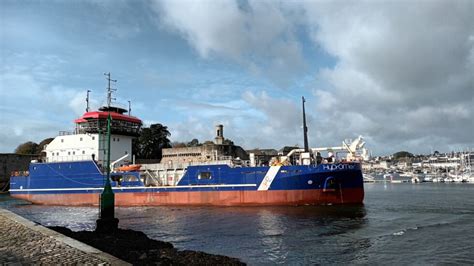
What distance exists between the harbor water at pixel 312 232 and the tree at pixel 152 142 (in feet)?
116

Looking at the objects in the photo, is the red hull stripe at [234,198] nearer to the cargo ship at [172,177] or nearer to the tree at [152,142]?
the cargo ship at [172,177]

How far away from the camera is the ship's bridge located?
32.9m

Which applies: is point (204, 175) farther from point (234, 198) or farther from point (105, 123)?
point (105, 123)

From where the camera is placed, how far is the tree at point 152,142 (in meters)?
60.1

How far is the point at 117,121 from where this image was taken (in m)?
34.2

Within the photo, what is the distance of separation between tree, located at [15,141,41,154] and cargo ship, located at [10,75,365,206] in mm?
46806

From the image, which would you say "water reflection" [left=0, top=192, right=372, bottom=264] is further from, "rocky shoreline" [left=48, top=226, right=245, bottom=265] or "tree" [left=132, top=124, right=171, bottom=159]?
"tree" [left=132, top=124, right=171, bottom=159]

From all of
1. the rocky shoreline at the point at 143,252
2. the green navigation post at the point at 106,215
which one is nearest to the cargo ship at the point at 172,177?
the green navigation post at the point at 106,215

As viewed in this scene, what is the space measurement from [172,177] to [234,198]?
6.20 meters

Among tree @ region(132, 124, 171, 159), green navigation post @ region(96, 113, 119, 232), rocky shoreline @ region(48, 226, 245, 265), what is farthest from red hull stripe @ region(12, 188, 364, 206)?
tree @ region(132, 124, 171, 159)

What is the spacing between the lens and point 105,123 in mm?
33500

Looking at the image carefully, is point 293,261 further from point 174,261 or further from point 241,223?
point 241,223

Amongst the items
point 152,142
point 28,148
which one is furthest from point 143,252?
point 28,148

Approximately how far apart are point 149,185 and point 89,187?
543 centimetres
